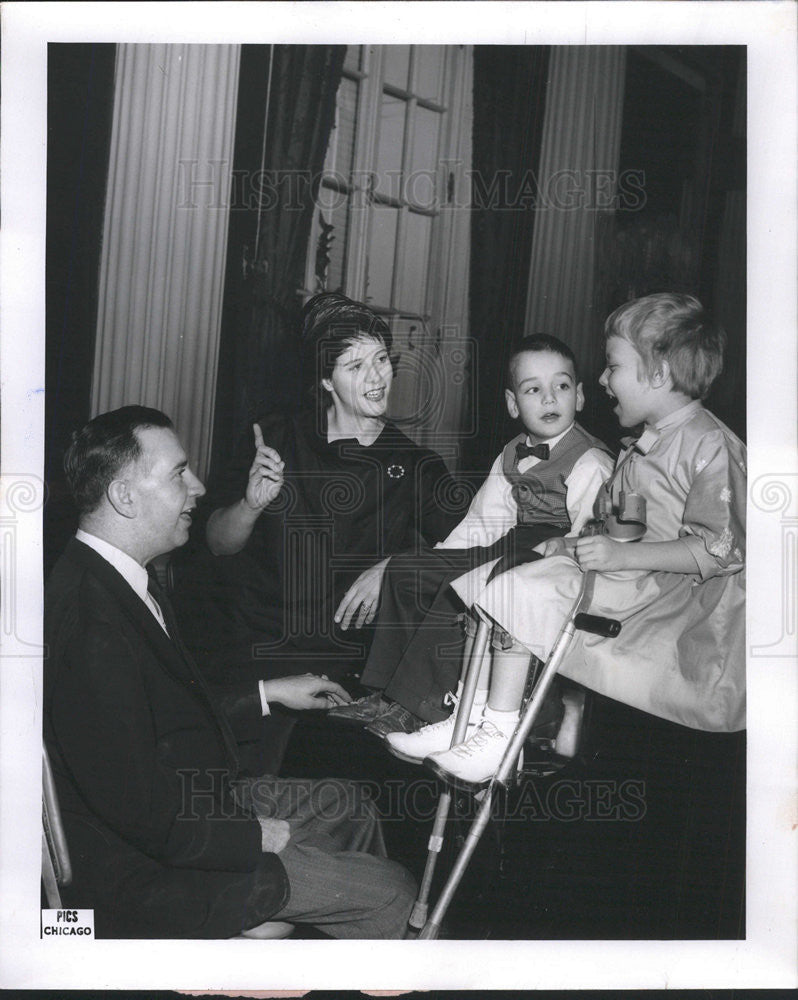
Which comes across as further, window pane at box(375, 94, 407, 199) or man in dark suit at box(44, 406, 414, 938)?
window pane at box(375, 94, 407, 199)

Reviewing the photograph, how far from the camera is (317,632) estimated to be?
104 inches

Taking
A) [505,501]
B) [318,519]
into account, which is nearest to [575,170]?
[505,501]

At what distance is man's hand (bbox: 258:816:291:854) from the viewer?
2.54 metres

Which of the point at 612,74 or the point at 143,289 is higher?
the point at 612,74

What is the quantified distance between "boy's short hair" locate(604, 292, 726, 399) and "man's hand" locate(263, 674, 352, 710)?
1259 millimetres

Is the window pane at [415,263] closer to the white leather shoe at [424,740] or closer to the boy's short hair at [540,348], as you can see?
the boy's short hair at [540,348]

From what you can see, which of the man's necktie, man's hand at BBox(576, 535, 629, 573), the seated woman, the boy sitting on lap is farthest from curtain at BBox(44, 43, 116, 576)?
man's hand at BBox(576, 535, 629, 573)

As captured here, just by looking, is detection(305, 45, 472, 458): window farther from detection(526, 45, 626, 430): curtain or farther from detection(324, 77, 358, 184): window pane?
detection(526, 45, 626, 430): curtain

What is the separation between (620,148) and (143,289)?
56.5 inches

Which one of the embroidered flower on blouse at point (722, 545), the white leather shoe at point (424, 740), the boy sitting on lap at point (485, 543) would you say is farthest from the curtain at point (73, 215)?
the embroidered flower on blouse at point (722, 545)

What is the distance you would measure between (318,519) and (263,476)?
0.20 metres

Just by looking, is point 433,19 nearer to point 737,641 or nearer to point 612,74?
point 612,74

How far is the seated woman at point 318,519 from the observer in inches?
104

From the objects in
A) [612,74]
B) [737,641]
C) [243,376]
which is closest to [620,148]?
[612,74]
